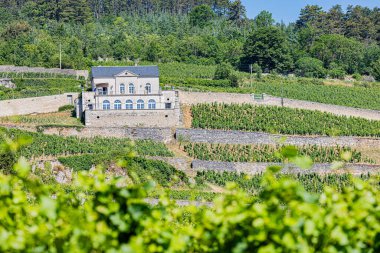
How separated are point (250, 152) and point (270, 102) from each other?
10.5 metres

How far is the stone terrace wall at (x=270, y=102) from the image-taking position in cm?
5831

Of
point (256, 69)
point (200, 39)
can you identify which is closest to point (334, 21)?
point (200, 39)

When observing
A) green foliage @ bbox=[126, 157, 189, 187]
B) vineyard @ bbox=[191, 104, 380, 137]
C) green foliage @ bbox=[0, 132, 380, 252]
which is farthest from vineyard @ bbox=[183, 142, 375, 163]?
green foliage @ bbox=[0, 132, 380, 252]

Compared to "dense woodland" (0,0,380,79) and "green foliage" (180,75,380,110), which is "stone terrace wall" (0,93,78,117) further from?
"dense woodland" (0,0,380,79)

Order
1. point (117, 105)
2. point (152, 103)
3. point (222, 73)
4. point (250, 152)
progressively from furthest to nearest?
1. point (222, 73)
2. point (152, 103)
3. point (117, 105)
4. point (250, 152)

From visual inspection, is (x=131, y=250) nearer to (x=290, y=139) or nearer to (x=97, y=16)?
(x=290, y=139)

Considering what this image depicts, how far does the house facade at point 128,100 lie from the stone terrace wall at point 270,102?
6.91ft

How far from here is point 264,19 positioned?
11300cm

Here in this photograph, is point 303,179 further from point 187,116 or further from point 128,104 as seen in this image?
point 128,104

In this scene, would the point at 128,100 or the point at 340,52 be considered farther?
the point at 340,52

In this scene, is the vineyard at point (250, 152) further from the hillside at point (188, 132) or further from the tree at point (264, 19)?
the tree at point (264, 19)

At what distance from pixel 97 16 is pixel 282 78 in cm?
5273

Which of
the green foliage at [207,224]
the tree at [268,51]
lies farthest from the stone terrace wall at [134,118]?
the green foliage at [207,224]

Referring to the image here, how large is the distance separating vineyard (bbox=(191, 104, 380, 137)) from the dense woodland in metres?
18.5
